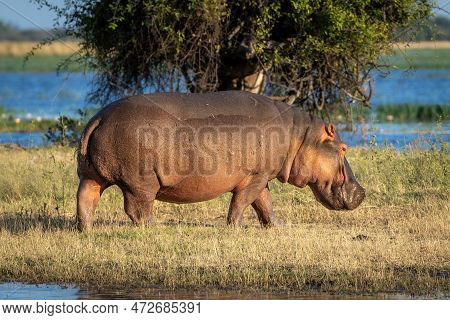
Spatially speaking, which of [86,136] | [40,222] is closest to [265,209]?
[86,136]

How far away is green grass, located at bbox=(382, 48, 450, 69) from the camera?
1573 centimetres

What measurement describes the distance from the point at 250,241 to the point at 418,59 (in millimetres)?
62353

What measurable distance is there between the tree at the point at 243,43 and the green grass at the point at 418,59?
1.09 feet

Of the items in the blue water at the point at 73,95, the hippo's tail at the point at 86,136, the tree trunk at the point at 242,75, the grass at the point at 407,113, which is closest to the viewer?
the hippo's tail at the point at 86,136

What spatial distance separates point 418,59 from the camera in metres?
70.2

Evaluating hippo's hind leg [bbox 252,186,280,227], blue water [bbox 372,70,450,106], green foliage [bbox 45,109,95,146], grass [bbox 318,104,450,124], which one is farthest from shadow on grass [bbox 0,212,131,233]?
blue water [bbox 372,70,450,106]

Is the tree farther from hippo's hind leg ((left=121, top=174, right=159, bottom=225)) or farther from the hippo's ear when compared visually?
hippo's hind leg ((left=121, top=174, right=159, bottom=225))

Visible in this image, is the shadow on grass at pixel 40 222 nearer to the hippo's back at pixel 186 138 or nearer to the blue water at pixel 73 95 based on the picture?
the hippo's back at pixel 186 138

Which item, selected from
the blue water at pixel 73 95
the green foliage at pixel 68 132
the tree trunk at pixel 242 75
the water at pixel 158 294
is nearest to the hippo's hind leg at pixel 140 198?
the water at pixel 158 294

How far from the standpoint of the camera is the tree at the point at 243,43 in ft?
48.0

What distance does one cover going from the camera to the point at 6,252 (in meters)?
9.41

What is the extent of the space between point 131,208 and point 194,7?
489 cm

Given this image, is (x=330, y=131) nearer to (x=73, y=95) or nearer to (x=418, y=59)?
(x=73, y=95)

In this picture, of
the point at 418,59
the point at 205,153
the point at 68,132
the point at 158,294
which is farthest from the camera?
the point at 418,59
